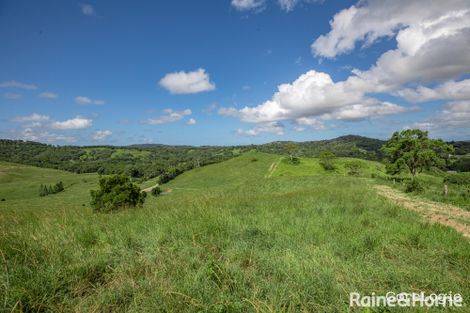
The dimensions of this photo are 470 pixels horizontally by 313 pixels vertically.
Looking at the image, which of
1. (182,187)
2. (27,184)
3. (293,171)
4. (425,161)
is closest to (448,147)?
(425,161)

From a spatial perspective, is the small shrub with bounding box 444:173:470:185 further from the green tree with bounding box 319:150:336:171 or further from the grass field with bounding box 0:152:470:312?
the green tree with bounding box 319:150:336:171

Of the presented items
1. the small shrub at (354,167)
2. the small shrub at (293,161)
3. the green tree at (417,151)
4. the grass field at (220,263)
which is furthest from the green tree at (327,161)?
the grass field at (220,263)

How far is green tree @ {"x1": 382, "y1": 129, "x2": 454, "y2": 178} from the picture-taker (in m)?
38.2

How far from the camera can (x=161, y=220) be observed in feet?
19.0

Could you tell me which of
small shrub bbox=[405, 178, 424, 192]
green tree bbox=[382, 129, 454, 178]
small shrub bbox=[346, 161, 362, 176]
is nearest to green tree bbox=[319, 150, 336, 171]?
small shrub bbox=[346, 161, 362, 176]

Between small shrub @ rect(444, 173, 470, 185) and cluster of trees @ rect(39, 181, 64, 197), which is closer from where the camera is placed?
small shrub @ rect(444, 173, 470, 185)

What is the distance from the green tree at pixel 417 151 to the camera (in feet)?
125

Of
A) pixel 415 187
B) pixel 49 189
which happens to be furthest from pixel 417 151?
pixel 49 189

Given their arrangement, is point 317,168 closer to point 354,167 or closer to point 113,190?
point 354,167

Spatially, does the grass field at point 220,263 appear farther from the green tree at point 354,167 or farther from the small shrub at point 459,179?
the green tree at point 354,167

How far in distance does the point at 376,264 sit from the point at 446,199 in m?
13.3

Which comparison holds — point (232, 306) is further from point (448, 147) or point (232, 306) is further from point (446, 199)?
point (448, 147)

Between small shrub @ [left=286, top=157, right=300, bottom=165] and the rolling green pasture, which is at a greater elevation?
small shrub @ [left=286, top=157, right=300, bottom=165]

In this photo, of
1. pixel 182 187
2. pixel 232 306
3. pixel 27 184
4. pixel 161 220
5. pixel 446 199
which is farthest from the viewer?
pixel 27 184
